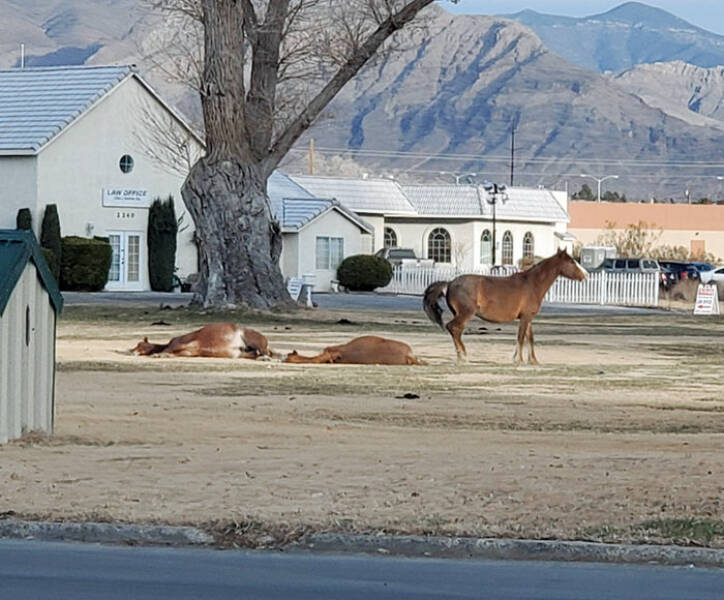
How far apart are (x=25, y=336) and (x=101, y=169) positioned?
1764 inches

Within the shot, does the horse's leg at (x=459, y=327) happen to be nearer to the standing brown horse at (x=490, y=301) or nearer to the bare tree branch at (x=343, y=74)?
the standing brown horse at (x=490, y=301)

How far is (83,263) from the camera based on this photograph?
5738 cm

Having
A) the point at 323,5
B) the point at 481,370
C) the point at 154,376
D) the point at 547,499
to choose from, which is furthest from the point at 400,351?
the point at 323,5

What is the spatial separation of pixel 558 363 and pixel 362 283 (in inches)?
1587

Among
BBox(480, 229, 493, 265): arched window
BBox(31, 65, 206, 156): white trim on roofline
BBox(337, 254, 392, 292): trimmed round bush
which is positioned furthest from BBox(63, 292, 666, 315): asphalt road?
BBox(480, 229, 493, 265): arched window

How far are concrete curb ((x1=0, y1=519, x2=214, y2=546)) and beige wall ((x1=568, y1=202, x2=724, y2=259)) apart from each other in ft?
342

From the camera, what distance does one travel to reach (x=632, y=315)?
51.0 metres

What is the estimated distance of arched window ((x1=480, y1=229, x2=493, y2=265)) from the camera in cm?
8756

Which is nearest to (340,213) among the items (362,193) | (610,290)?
(362,193)

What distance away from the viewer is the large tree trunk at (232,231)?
139 feet

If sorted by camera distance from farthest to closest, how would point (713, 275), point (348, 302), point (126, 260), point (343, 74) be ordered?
point (713, 275), point (126, 260), point (348, 302), point (343, 74)

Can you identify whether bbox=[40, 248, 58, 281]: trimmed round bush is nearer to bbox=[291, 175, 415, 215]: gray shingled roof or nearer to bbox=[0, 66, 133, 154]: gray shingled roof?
bbox=[0, 66, 133, 154]: gray shingled roof

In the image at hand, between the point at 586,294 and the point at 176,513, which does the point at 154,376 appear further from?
the point at 586,294

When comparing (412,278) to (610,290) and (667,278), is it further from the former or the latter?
(667,278)
